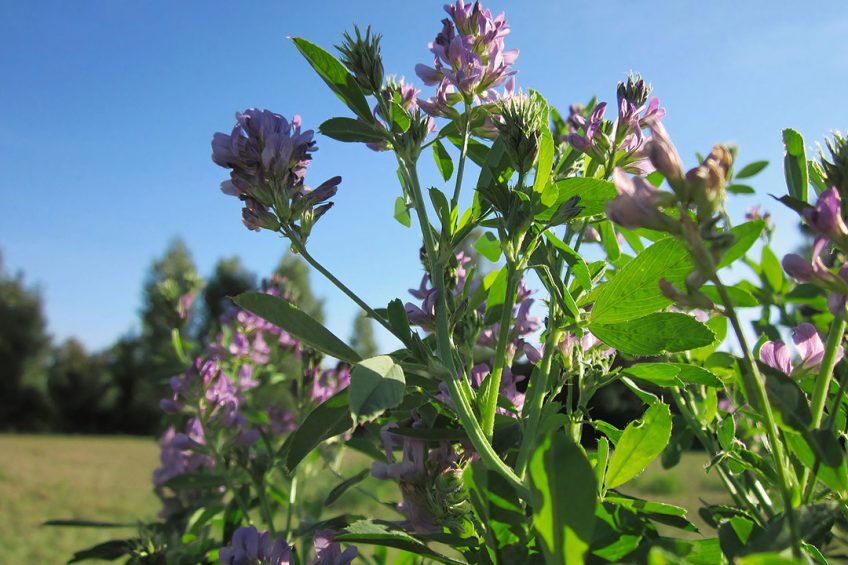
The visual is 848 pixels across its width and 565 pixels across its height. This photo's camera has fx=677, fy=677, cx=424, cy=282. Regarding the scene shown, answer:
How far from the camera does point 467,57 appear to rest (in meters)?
0.66

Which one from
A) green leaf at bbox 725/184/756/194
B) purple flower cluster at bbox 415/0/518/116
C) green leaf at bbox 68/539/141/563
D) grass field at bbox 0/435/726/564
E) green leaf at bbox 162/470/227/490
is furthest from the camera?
grass field at bbox 0/435/726/564

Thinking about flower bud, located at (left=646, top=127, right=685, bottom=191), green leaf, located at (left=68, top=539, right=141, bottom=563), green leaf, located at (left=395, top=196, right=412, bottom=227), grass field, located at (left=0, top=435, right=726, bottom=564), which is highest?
green leaf, located at (left=395, top=196, right=412, bottom=227)

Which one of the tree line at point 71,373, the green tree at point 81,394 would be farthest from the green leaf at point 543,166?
the green tree at point 81,394

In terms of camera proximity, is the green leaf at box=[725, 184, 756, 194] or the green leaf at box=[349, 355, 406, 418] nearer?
the green leaf at box=[349, 355, 406, 418]

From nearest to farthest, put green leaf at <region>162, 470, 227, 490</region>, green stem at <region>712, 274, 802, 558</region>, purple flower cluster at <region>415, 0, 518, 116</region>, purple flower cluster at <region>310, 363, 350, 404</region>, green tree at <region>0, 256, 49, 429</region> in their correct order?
green stem at <region>712, 274, 802, 558</region>
purple flower cluster at <region>415, 0, 518, 116</region>
green leaf at <region>162, 470, 227, 490</region>
purple flower cluster at <region>310, 363, 350, 404</region>
green tree at <region>0, 256, 49, 429</region>

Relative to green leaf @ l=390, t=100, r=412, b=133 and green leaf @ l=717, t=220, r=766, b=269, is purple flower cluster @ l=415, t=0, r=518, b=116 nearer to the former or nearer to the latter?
green leaf @ l=390, t=100, r=412, b=133

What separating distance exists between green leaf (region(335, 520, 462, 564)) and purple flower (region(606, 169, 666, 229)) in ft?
0.89

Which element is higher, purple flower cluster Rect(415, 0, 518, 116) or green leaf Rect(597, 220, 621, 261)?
purple flower cluster Rect(415, 0, 518, 116)

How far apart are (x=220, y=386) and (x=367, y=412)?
87 centimetres

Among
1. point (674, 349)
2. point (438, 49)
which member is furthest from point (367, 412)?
point (438, 49)

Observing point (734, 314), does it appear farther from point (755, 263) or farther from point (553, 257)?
point (755, 263)

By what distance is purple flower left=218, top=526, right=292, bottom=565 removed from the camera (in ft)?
2.09

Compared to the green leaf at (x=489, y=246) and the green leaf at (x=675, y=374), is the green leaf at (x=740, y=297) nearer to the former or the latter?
the green leaf at (x=675, y=374)

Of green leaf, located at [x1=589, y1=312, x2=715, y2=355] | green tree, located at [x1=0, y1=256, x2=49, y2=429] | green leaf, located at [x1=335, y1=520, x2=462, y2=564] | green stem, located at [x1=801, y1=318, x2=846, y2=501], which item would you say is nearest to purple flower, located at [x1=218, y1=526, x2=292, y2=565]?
green leaf, located at [x1=335, y1=520, x2=462, y2=564]
